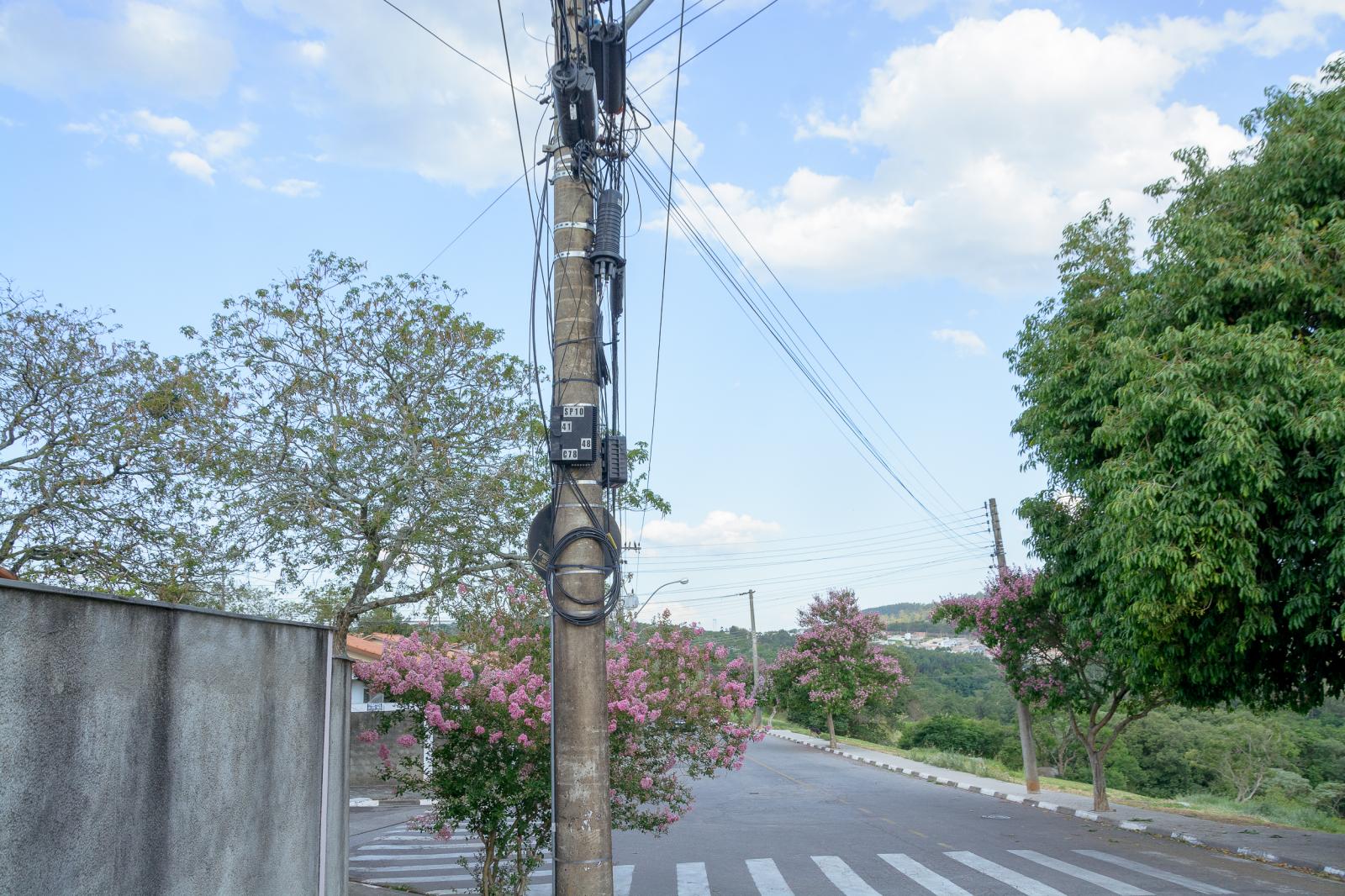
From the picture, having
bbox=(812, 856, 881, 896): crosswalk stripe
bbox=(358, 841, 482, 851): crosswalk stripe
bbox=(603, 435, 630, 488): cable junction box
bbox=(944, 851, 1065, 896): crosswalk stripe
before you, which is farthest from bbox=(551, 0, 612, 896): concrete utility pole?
bbox=(358, 841, 482, 851): crosswalk stripe

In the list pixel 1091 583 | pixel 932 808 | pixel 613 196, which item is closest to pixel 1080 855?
pixel 1091 583

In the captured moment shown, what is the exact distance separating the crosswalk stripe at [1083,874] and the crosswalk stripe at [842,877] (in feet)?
8.96

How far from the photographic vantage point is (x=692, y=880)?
494 inches

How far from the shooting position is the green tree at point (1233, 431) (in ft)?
33.5

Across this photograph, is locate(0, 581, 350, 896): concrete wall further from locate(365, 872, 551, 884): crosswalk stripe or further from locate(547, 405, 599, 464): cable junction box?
locate(365, 872, 551, 884): crosswalk stripe

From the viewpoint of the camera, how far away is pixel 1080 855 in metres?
14.2

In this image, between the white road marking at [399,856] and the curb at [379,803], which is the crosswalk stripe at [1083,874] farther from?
the curb at [379,803]

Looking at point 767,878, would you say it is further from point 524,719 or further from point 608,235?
point 608,235

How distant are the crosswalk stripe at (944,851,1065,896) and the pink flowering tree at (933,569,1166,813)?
642cm

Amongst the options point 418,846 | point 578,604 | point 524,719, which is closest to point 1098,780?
point 418,846

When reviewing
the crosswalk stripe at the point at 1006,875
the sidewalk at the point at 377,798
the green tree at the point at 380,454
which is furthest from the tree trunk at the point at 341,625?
the sidewalk at the point at 377,798

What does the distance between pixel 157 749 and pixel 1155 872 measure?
12.6m

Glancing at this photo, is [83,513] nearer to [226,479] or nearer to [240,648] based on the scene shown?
[226,479]

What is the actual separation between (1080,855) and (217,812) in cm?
1279
